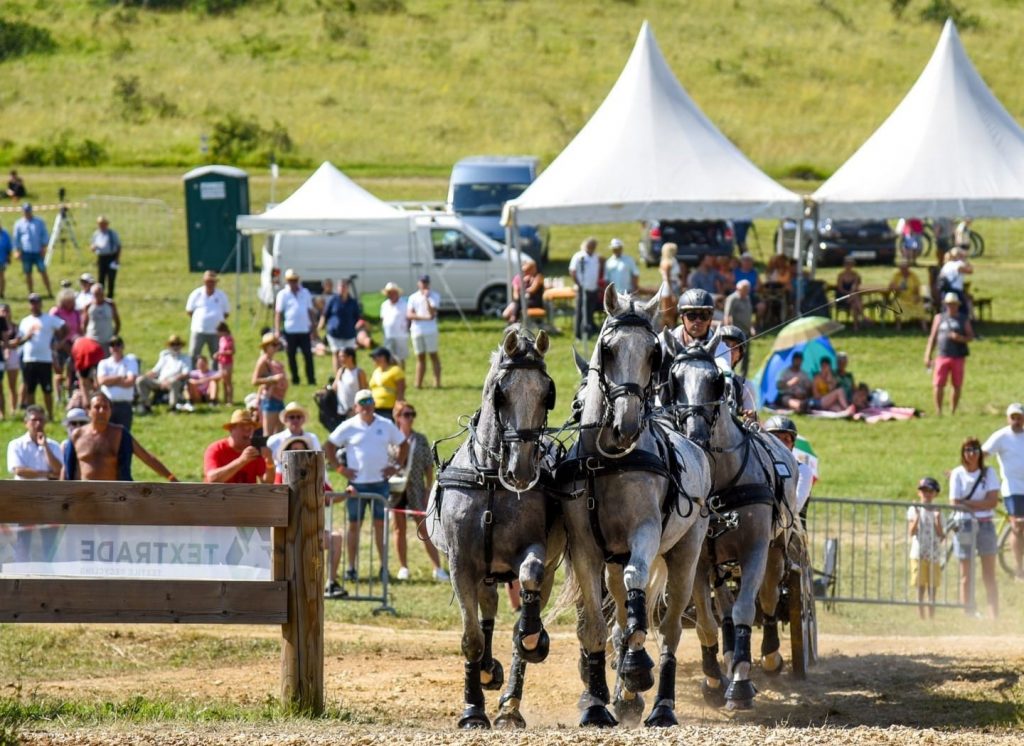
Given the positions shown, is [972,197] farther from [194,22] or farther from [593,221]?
[194,22]

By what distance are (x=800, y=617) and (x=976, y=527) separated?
14.1 ft

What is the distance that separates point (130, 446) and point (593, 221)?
1233cm

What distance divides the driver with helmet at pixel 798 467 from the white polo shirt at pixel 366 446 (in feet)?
14.0

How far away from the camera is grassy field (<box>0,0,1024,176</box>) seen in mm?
52781

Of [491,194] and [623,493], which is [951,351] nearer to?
[623,493]

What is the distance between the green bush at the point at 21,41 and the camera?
62.2m

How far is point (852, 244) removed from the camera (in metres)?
36.9

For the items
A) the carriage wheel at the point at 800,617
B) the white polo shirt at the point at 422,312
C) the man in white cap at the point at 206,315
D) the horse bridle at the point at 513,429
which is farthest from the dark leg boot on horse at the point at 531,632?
the man in white cap at the point at 206,315

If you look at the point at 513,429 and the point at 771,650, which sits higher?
the point at 513,429

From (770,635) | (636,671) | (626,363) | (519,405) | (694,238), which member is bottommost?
(770,635)

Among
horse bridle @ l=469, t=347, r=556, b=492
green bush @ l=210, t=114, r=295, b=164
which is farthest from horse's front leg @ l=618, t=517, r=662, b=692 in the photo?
green bush @ l=210, t=114, r=295, b=164

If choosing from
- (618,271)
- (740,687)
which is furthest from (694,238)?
(740,687)

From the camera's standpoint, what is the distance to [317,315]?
91.8 ft

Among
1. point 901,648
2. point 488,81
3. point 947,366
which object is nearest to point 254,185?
point 488,81
